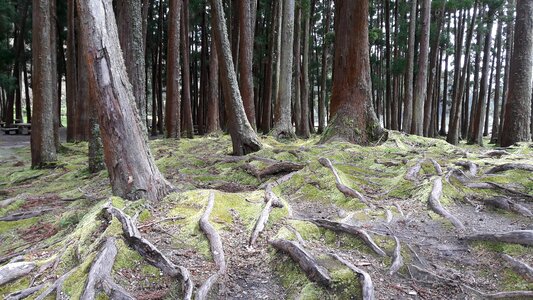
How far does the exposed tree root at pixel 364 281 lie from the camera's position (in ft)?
8.43

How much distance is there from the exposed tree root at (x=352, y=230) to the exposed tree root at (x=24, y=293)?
8.30 feet

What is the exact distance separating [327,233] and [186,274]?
1.58 metres

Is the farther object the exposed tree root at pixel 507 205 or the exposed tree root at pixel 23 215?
the exposed tree root at pixel 23 215

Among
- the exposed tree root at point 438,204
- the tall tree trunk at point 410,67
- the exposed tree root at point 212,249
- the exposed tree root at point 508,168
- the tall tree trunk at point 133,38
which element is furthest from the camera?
the tall tree trunk at point 410,67

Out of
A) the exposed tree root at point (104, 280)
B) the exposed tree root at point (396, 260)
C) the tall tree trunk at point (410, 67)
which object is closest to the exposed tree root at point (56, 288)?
the exposed tree root at point (104, 280)

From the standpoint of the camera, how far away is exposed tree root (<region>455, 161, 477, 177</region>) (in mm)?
5536

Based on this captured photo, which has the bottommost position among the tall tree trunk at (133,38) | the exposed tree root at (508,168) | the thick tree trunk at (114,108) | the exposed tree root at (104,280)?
the exposed tree root at (104,280)

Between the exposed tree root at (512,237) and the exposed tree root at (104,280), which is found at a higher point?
the exposed tree root at (512,237)

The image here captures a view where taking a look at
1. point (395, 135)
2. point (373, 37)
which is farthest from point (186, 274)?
point (373, 37)

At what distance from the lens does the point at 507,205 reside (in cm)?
430

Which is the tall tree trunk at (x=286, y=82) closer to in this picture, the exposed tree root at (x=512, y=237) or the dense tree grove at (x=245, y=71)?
the dense tree grove at (x=245, y=71)

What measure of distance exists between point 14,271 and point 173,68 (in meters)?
10.5

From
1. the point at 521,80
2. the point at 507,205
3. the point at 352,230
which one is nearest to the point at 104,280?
the point at 352,230

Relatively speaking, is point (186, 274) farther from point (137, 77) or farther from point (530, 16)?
point (530, 16)
